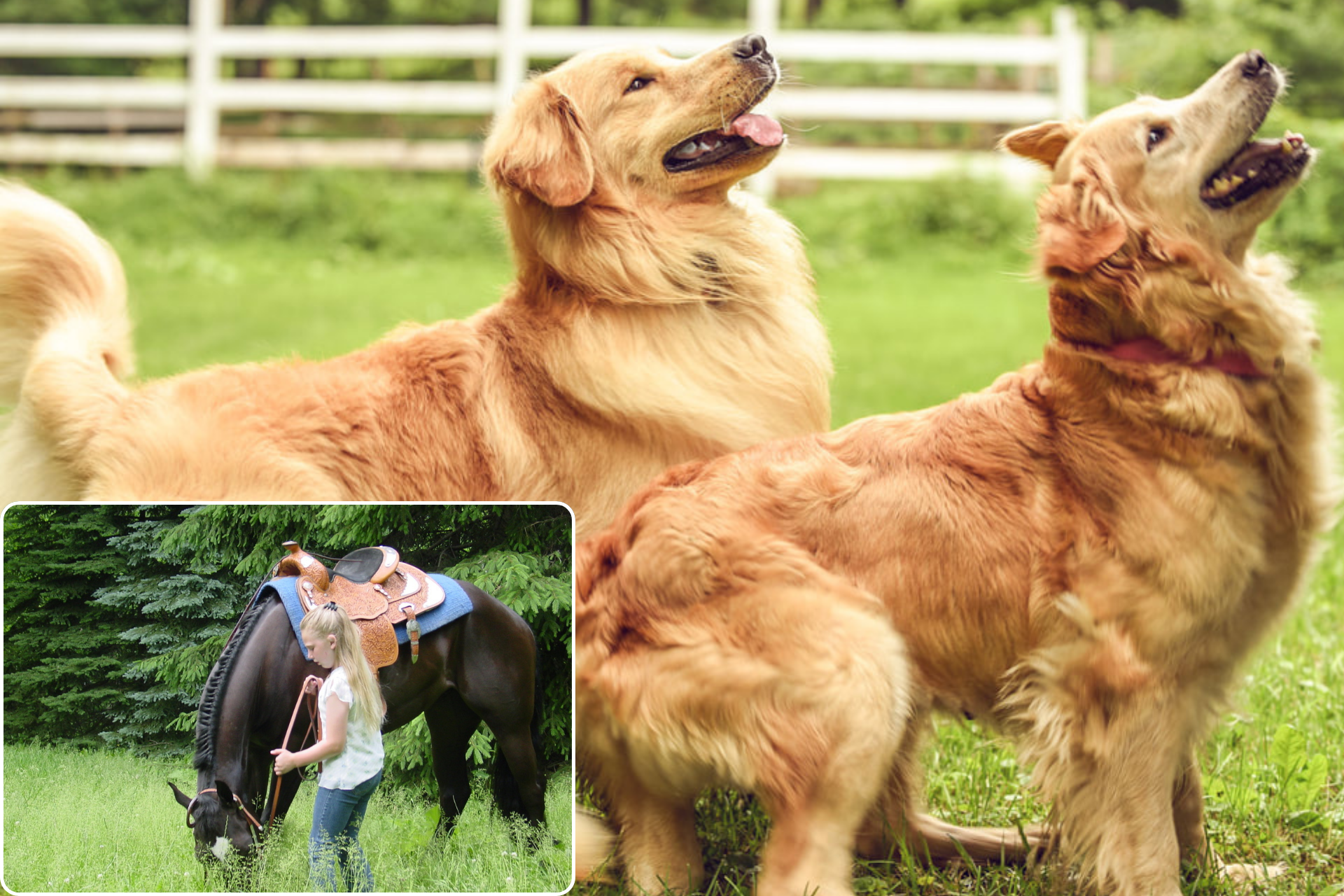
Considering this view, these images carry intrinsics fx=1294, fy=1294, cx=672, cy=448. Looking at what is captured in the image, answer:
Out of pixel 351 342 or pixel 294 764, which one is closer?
pixel 294 764

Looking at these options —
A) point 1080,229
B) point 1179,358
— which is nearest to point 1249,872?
point 1179,358

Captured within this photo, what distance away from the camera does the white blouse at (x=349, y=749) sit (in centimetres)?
275

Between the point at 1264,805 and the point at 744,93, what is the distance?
2.65m

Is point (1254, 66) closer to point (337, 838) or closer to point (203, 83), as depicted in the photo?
point (337, 838)

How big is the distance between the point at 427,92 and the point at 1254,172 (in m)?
16.7

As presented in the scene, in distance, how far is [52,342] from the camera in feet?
13.2

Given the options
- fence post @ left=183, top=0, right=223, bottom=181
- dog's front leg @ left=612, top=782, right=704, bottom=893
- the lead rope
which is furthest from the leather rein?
fence post @ left=183, top=0, right=223, bottom=181

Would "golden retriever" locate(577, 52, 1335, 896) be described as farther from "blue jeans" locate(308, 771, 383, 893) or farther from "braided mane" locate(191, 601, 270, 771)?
"braided mane" locate(191, 601, 270, 771)

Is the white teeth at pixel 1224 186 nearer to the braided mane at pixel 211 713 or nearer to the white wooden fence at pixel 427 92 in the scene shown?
the braided mane at pixel 211 713

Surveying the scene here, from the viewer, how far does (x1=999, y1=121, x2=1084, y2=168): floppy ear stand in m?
3.46

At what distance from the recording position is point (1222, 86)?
3154 millimetres

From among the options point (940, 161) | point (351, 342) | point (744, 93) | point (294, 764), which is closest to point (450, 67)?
point (940, 161)

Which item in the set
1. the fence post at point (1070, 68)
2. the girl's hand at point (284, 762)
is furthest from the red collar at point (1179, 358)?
the fence post at point (1070, 68)

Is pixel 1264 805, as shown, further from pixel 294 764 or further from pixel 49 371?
pixel 49 371
